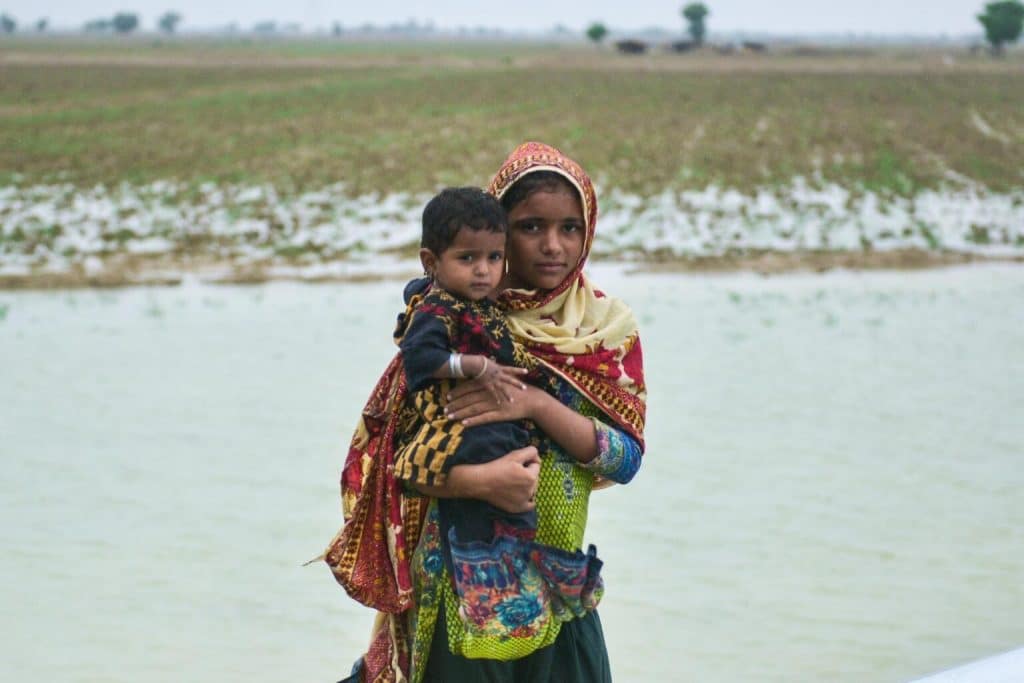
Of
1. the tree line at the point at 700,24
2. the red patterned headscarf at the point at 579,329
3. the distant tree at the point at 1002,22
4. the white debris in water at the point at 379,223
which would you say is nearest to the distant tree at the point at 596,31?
the tree line at the point at 700,24

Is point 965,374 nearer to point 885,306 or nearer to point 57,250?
point 885,306

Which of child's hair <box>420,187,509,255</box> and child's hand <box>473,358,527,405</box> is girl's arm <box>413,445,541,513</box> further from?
child's hair <box>420,187,509,255</box>

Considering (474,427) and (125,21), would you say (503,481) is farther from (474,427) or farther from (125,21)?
(125,21)

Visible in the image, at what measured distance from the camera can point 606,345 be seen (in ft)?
7.57

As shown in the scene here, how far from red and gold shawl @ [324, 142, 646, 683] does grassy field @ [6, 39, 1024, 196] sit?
12.6 m

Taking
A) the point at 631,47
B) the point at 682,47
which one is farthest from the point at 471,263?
the point at 682,47

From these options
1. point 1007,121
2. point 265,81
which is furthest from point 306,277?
point 265,81

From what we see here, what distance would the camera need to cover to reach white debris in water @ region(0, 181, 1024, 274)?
1205 centimetres

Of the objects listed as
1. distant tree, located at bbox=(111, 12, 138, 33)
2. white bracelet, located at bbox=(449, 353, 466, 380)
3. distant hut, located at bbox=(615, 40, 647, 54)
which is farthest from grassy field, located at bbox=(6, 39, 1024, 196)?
distant tree, located at bbox=(111, 12, 138, 33)

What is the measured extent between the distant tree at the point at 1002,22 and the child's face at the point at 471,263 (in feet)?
203

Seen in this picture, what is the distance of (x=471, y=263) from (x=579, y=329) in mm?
250

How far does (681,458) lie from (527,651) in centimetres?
389

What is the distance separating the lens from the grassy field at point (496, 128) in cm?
1588

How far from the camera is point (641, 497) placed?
5.63 metres
